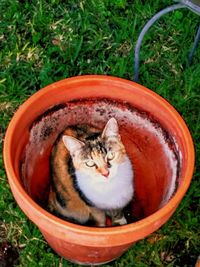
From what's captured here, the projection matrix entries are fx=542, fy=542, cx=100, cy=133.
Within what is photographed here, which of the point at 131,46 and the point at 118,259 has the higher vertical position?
the point at 131,46

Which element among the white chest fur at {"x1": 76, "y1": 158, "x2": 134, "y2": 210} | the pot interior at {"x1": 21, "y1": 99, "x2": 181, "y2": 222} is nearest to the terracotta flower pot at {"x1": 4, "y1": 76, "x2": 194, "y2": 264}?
the pot interior at {"x1": 21, "y1": 99, "x2": 181, "y2": 222}

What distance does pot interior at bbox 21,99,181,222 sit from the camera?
6.47 ft

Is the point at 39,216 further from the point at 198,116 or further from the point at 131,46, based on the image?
the point at 131,46

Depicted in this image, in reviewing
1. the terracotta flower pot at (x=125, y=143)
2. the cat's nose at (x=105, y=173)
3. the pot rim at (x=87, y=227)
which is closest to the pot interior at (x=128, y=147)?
the terracotta flower pot at (x=125, y=143)

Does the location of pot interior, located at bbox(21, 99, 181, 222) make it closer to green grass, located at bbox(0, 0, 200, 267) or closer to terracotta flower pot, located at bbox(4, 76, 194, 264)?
terracotta flower pot, located at bbox(4, 76, 194, 264)

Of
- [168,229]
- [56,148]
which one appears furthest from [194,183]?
[56,148]

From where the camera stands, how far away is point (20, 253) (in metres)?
2.19

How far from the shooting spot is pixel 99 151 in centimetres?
185

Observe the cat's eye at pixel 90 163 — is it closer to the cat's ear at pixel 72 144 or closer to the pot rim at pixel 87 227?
the cat's ear at pixel 72 144

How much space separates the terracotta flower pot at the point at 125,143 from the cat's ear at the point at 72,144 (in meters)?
0.16

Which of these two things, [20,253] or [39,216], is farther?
[20,253]

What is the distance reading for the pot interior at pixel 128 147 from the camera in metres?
1.97

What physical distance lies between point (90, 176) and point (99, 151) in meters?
0.11

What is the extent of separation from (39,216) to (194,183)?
3.01ft
